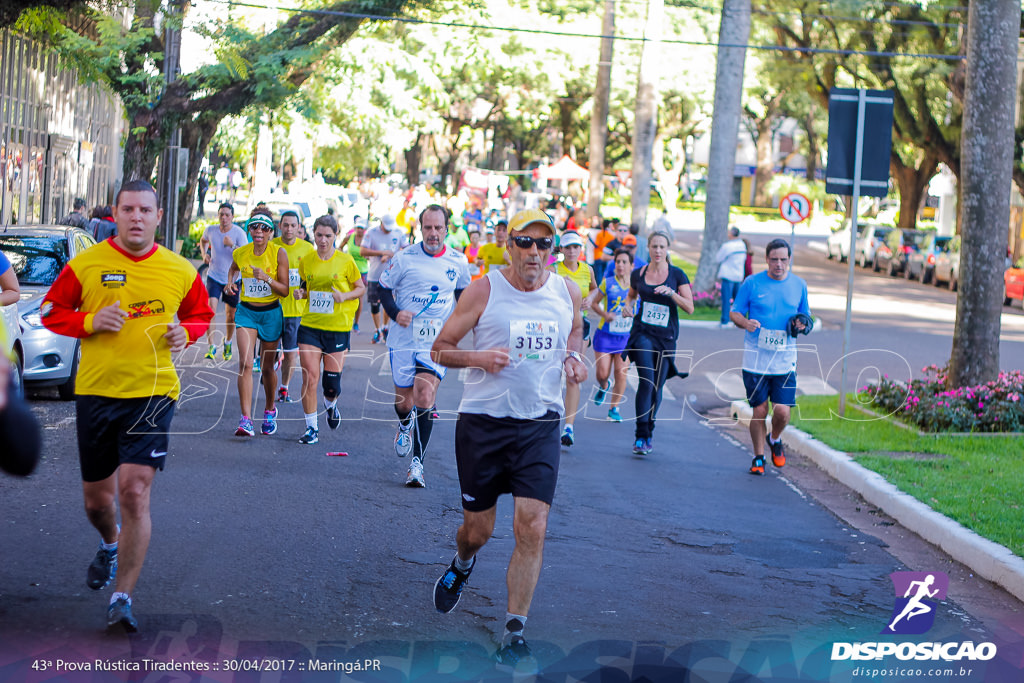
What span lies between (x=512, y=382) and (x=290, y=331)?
627 cm

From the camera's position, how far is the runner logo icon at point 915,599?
21.7 feet

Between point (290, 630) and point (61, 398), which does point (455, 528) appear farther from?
point (61, 398)

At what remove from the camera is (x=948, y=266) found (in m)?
40.4

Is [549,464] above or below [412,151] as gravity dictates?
below

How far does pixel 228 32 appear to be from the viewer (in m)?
23.2

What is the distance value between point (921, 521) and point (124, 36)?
63.7 feet

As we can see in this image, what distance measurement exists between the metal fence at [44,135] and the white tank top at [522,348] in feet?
58.5

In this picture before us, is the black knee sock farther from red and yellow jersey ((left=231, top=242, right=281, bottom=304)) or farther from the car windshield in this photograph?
the car windshield

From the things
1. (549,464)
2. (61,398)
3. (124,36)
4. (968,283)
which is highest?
(124,36)

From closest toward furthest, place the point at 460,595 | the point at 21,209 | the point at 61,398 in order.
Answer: the point at 460,595 → the point at 61,398 → the point at 21,209

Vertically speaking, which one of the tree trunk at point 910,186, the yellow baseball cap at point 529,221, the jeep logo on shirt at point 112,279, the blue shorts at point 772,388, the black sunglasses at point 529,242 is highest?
the tree trunk at point 910,186

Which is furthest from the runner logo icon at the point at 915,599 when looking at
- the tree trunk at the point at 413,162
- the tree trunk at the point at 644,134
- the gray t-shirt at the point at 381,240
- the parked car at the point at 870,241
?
the tree trunk at the point at 413,162

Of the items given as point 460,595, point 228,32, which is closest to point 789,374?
point 460,595

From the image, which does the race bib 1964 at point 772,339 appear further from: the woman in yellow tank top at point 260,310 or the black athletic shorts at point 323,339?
the woman in yellow tank top at point 260,310
